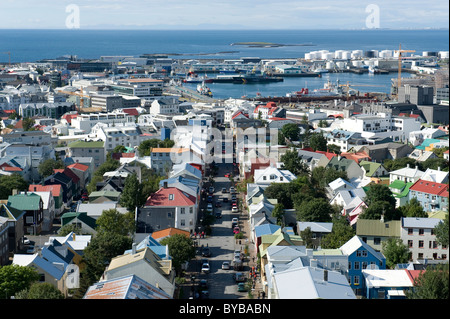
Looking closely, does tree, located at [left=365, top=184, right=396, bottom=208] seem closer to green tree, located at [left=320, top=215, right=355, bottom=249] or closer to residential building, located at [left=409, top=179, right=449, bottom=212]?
residential building, located at [left=409, top=179, right=449, bottom=212]

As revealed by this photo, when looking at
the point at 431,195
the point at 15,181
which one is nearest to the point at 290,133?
the point at 431,195

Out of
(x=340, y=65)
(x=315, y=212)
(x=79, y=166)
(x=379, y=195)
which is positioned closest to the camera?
(x=315, y=212)

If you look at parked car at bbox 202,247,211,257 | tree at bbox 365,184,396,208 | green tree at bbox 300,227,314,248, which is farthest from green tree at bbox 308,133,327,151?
parked car at bbox 202,247,211,257

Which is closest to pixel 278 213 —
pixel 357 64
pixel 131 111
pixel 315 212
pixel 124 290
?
pixel 315 212

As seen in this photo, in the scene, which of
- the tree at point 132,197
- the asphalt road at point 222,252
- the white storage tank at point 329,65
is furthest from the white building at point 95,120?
the white storage tank at point 329,65

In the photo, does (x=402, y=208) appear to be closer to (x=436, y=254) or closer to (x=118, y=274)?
(x=436, y=254)

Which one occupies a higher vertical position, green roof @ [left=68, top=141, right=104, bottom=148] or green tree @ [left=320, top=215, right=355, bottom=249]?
green roof @ [left=68, top=141, right=104, bottom=148]

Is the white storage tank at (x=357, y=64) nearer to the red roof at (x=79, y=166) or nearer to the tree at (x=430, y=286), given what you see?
the red roof at (x=79, y=166)

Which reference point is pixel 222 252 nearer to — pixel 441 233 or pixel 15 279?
pixel 441 233
